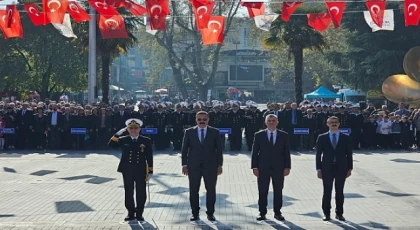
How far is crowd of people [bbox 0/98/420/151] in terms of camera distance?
26.5 m

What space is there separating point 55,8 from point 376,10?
994cm

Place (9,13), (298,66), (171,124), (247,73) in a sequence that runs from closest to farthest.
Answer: (9,13)
(171,124)
(298,66)
(247,73)

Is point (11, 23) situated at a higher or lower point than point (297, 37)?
lower

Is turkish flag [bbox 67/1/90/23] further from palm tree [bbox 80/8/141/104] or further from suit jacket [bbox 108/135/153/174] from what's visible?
suit jacket [bbox 108/135/153/174]

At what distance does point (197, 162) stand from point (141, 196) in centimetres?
112

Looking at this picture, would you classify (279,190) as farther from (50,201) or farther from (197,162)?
(50,201)

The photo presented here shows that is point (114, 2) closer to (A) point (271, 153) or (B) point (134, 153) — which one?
(B) point (134, 153)

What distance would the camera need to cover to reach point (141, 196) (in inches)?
487

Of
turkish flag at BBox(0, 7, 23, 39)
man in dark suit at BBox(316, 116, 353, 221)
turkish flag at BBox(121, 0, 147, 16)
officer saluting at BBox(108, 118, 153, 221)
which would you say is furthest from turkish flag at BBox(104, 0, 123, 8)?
man in dark suit at BBox(316, 116, 353, 221)

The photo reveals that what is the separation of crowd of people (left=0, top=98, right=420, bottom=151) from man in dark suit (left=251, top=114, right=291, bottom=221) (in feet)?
44.4

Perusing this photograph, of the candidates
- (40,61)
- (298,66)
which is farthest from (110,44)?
(40,61)

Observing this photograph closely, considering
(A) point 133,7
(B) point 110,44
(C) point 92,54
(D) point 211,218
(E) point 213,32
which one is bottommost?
(D) point 211,218

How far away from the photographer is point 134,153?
1242cm

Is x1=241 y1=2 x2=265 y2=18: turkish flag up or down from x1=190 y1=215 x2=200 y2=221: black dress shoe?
up
